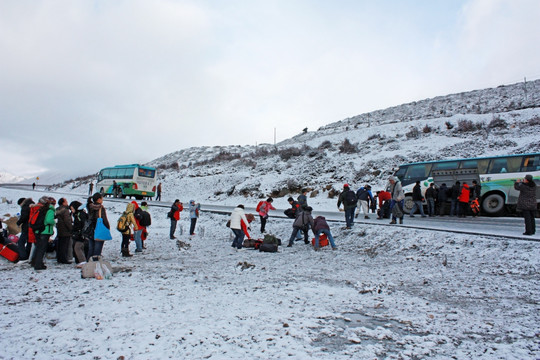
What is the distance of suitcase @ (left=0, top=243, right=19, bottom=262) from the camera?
29.5 ft

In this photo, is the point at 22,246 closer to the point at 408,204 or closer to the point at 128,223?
the point at 128,223

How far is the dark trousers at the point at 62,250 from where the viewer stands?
8953mm

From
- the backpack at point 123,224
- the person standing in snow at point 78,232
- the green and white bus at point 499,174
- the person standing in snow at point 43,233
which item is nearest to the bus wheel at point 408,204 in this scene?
the green and white bus at point 499,174

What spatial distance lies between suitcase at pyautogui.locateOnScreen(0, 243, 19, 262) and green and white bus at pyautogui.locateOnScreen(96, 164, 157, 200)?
22.3 meters

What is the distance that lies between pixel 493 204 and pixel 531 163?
2.18 meters

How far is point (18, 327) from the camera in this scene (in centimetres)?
437

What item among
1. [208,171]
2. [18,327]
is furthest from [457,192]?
[208,171]

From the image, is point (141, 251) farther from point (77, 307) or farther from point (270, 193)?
point (270, 193)

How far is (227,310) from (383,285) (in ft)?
10.3

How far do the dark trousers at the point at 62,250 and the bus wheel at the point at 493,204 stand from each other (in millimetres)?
15885

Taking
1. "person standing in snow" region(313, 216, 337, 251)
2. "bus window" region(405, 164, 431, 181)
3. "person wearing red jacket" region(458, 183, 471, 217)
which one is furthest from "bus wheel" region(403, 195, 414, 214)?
"person standing in snow" region(313, 216, 337, 251)

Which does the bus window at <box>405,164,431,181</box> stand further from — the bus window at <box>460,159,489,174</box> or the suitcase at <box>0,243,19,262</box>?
the suitcase at <box>0,243,19,262</box>

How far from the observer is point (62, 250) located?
29.4 feet

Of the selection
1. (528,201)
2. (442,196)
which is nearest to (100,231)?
(528,201)
